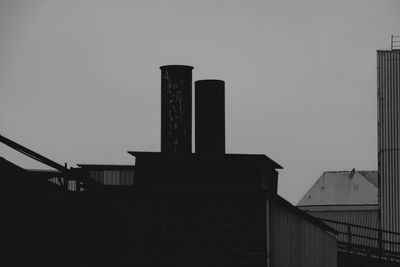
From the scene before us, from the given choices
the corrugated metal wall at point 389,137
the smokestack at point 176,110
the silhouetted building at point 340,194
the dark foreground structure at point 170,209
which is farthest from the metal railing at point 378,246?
the silhouetted building at point 340,194

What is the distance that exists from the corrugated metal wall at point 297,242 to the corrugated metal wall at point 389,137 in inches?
416

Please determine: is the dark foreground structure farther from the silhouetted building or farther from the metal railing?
the silhouetted building

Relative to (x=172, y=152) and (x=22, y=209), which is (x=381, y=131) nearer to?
(x=172, y=152)

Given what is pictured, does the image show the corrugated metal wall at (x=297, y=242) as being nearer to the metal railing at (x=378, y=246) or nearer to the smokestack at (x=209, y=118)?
the smokestack at (x=209, y=118)

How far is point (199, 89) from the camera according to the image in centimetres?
2316

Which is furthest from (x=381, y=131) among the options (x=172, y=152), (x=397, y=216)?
(x=172, y=152)

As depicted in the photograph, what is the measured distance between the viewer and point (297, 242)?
23750mm

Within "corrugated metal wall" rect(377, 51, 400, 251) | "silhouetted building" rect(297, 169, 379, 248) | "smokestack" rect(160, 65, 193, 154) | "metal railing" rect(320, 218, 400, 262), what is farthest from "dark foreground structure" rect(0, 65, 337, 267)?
"silhouetted building" rect(297, 169, 379, 248)

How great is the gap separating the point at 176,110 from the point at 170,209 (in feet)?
8.97

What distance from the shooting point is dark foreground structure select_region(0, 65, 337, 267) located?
17.9 metres

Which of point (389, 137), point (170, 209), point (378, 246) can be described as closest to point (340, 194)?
point (378, 246)

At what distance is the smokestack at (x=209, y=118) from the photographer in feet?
74.9

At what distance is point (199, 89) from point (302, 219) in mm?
4450

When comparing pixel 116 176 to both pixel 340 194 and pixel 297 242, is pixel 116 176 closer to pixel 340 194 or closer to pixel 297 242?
pixel 297 242
